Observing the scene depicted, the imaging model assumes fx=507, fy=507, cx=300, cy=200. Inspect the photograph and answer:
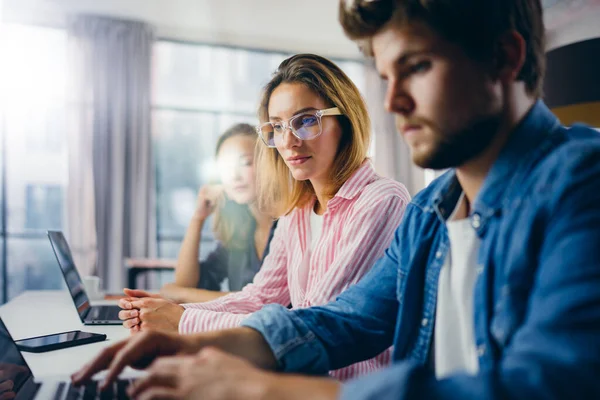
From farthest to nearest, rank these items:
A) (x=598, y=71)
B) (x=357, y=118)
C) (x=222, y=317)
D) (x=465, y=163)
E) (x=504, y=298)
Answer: (x=598, y=71) → (x=357, y=118) → (x=222, y=317) → (x=465, y=163) → (x=504, y=298)

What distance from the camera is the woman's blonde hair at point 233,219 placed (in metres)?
2.57

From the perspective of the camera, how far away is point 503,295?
606 millimetres

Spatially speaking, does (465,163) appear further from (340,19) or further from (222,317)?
(222,317)

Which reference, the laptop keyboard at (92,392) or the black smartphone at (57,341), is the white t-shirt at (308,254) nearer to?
the black smartphone at (57,341)

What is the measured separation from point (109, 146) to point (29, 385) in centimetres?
406

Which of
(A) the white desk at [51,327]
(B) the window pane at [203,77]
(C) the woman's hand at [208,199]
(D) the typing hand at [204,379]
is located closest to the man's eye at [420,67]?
(D) the typing hand at [204,379]

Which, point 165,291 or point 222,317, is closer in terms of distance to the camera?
point 222,317

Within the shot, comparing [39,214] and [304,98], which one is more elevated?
[304,98]

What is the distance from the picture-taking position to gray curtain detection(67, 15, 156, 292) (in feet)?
14.8

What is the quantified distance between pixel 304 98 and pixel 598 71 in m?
0.91

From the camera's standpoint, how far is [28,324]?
147 centimetres

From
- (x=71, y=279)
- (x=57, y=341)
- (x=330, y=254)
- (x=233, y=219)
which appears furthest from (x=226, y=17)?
(x=57, y=341)

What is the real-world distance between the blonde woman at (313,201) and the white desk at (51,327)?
0.14m

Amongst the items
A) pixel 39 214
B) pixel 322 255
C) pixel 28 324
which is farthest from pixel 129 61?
pixel 322 255
